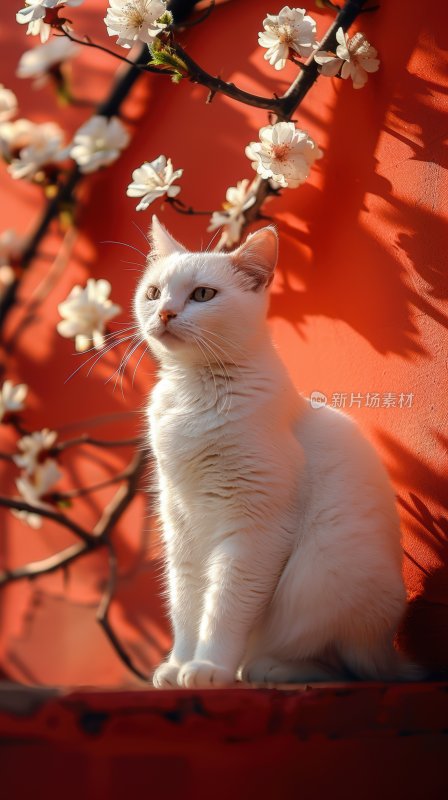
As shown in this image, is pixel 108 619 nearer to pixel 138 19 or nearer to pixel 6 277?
pixel 6 277

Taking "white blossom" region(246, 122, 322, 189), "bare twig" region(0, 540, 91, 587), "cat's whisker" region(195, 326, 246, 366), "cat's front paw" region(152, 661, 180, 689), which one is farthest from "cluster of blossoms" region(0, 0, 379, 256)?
"cat's front paw" region(152, 661, 180, 689)

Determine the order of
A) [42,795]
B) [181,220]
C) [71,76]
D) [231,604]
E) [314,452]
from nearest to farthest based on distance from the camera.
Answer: [42,795] < [231,604] < [314,452] < [181,220] < [71,76]

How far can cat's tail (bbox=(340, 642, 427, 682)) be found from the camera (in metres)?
0.99

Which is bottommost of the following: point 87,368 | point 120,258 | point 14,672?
point 14,672

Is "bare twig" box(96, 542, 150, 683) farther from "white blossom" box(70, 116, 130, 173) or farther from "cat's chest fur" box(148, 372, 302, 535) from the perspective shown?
"white blossom" box(70, 116, 130, 173)

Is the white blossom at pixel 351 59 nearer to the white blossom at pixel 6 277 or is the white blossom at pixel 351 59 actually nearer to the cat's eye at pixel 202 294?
the cat's eye at pixel 202 294

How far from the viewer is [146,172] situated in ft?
4.42

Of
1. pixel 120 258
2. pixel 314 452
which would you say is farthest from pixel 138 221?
pixel 314 452

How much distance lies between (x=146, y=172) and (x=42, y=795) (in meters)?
0.98

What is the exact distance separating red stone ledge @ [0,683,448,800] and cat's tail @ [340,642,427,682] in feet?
0.49

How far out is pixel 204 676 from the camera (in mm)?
882

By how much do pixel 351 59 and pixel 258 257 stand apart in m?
0.36

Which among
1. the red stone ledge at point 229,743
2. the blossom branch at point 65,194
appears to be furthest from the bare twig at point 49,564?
the red stone ledge at point 229,743

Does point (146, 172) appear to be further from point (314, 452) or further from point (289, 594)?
point (289, 594)
